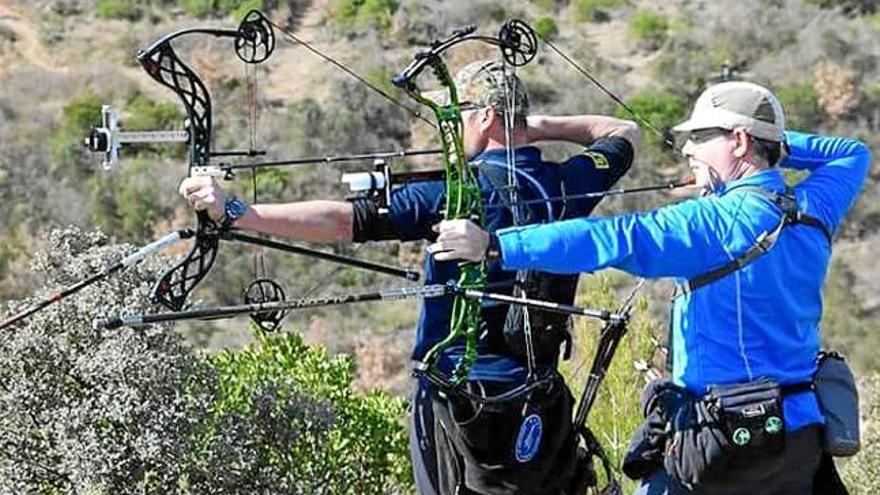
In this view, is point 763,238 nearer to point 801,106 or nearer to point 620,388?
point 620,388

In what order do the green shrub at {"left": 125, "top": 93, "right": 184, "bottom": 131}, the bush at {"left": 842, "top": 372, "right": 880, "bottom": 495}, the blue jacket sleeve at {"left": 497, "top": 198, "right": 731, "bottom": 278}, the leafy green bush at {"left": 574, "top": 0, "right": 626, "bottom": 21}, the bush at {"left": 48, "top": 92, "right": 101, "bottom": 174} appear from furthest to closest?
the leafy green bush at {"left": 574, "top": 0, "right": 626, "bottom": 21}, the green shrub at {"left": 125, "top": 93, "right": 184, "bottom": 131}, the bush at {"left": 48, "top": 92, "right": 101, "bottom": 174}, the bush at {"left": 842, "top": 372, "right": 880, "bottom": 495}, the blue jacket sleeve at {"left": 497, "top": 198, "right": 731, "bottom": 278}

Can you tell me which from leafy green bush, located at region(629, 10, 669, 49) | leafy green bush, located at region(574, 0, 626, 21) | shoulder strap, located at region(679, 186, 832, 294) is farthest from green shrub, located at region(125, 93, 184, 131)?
shoulder strap, located at region(679, 186, 832, 294)

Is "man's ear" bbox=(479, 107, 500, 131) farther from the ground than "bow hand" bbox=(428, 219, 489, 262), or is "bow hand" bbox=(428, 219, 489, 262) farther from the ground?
"man's ear" bbox=(479, 107, 500, 131)

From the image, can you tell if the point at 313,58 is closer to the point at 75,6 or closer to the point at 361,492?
the point at 75,6

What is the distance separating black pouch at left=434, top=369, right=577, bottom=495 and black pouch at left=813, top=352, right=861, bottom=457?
0.80m

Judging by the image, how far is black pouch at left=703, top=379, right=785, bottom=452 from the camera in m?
3.01

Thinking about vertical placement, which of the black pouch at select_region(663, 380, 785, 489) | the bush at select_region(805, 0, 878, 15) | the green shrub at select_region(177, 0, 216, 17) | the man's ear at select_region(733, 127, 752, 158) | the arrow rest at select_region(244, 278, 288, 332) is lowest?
the black pouch at select_region(663, 380, 785, 489)

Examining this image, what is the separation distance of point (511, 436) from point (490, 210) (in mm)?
565

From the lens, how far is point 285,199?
1684cm

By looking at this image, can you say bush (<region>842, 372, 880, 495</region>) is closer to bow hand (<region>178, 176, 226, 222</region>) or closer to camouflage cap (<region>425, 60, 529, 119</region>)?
camouflage cap (<region>425, 60, 529, 119</region>)

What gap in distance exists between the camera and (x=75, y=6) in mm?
22953

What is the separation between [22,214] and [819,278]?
14577mm

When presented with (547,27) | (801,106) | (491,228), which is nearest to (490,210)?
(491,228)

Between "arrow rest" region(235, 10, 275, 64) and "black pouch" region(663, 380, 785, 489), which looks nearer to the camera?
"black pouch" region(663, 380, 785, 489)
